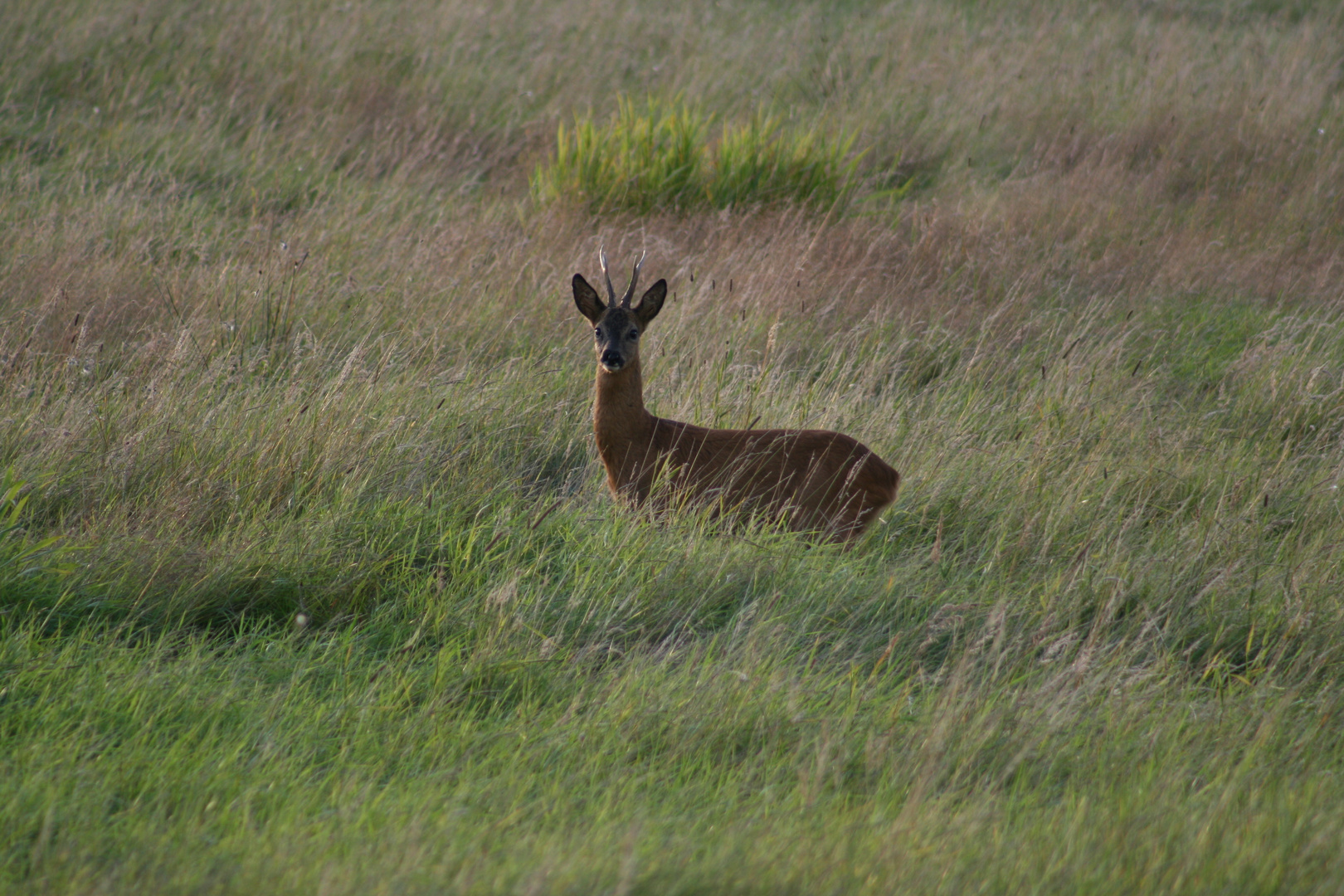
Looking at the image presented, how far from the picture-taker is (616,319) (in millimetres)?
4465

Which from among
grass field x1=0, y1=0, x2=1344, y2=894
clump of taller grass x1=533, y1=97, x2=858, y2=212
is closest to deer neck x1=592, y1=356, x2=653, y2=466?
grass field x1=0, y1=0, x2=1344, y2=894

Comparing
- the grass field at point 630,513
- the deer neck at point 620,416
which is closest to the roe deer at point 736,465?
the deer neck at point 620,416

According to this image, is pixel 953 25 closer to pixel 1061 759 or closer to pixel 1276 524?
pixel 1276 524

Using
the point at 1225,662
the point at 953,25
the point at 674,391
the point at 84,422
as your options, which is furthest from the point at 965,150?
the point at 84,422

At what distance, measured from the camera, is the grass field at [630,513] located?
8.12ft

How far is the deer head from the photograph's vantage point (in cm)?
436

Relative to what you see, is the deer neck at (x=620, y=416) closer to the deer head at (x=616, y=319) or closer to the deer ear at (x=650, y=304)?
the deer head at (x=616, y=319)

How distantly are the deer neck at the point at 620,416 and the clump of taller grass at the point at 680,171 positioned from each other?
3.13 metres

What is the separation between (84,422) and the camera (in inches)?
157

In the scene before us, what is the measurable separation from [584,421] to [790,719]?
228 centimetres

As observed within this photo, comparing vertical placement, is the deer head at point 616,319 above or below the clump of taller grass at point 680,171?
below

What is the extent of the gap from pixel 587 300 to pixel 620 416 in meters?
0.50

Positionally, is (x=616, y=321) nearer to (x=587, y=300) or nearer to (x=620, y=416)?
(x=587, y=300)

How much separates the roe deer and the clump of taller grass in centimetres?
312
